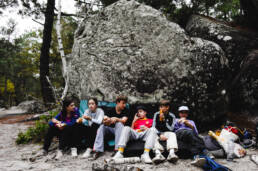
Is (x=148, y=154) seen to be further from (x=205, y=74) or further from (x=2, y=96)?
(x=2, y=96)

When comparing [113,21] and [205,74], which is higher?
[113,21]

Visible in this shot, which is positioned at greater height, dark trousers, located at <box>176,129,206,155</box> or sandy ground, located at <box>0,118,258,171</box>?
dark trousers, located at <box>176,129,206,155</box>

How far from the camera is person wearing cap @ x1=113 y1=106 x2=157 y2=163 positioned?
3.08 metres

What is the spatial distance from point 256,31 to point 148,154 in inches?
256

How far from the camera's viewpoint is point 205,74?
446cm

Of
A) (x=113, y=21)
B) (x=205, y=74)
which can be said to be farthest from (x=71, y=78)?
(x=205, y=74)

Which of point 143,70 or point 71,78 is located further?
point 71,78

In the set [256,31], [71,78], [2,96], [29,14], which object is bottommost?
[2,96]

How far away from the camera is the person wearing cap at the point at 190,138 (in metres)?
3.00

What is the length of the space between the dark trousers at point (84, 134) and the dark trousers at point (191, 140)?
1.85 meters

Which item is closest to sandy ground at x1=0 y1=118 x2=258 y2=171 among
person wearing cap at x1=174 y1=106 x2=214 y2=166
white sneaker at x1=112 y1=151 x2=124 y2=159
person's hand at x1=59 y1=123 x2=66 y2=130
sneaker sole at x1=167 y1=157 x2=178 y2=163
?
sneaker sole at x1=167 y1=157 x2=178 y2=163

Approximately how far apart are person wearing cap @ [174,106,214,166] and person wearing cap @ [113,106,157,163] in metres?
0.55

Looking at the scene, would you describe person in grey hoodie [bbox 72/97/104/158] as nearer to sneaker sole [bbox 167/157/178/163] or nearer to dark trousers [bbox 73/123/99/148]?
dark trousers [bbox 73/123/99/148]

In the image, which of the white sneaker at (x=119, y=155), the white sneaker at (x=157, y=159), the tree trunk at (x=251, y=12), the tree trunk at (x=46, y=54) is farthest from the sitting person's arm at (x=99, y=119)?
the tree trunk at (x=251, y=12)
